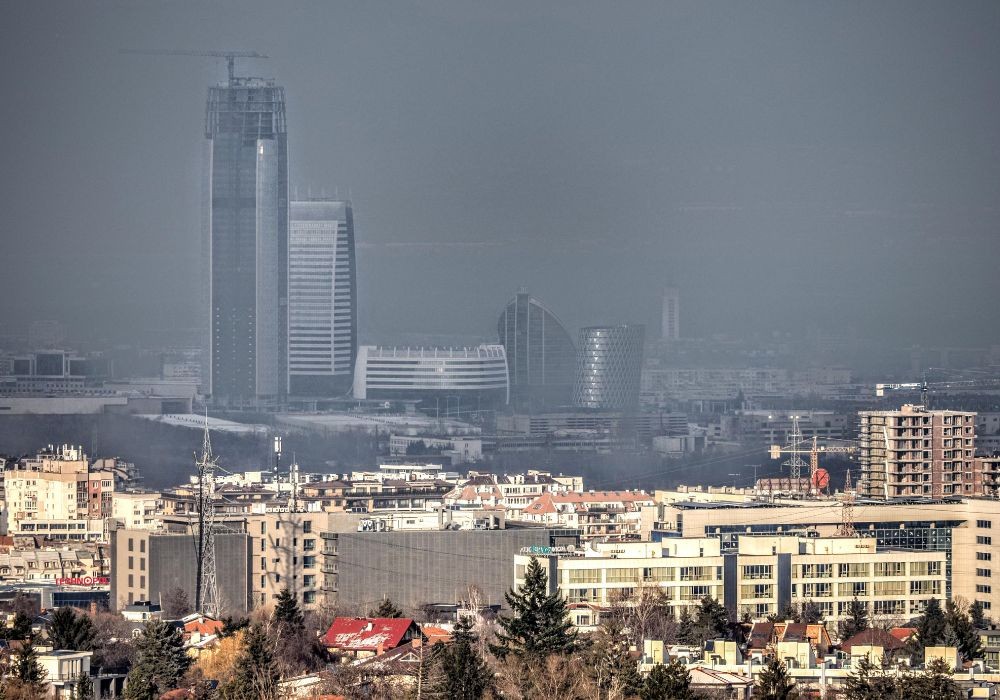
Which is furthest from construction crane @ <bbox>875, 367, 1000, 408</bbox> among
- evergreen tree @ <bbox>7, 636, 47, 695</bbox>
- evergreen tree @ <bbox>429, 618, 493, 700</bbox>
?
evergreen tree @ <bbox>7, 636, 47, 695</bbox>

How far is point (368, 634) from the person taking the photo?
24984mm

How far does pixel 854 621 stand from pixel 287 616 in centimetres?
637

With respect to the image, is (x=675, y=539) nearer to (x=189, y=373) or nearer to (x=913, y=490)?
(x=913, y=490)

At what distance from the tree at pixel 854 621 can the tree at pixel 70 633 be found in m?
7.74

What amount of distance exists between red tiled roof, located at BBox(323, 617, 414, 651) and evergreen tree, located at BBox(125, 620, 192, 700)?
1.87 metres

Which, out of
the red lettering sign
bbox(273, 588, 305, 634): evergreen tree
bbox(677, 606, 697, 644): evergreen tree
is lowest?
the red lettering sign

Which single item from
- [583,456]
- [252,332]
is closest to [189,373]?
[252,332]

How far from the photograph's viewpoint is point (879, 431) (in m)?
46.4

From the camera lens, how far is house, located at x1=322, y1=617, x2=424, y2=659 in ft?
79.8

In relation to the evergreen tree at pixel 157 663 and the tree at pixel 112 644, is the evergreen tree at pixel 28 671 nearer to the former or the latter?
the evergreen tree at pixel 157 663

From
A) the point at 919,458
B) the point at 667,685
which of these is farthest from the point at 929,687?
the point at 919,458

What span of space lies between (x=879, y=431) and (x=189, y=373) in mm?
68048

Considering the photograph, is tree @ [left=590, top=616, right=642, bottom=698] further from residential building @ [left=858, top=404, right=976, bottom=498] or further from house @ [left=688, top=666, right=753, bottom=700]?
residential building @ [left=858, top=404, right=976, bottom=498]

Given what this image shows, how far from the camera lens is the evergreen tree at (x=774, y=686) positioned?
63.9 feet
